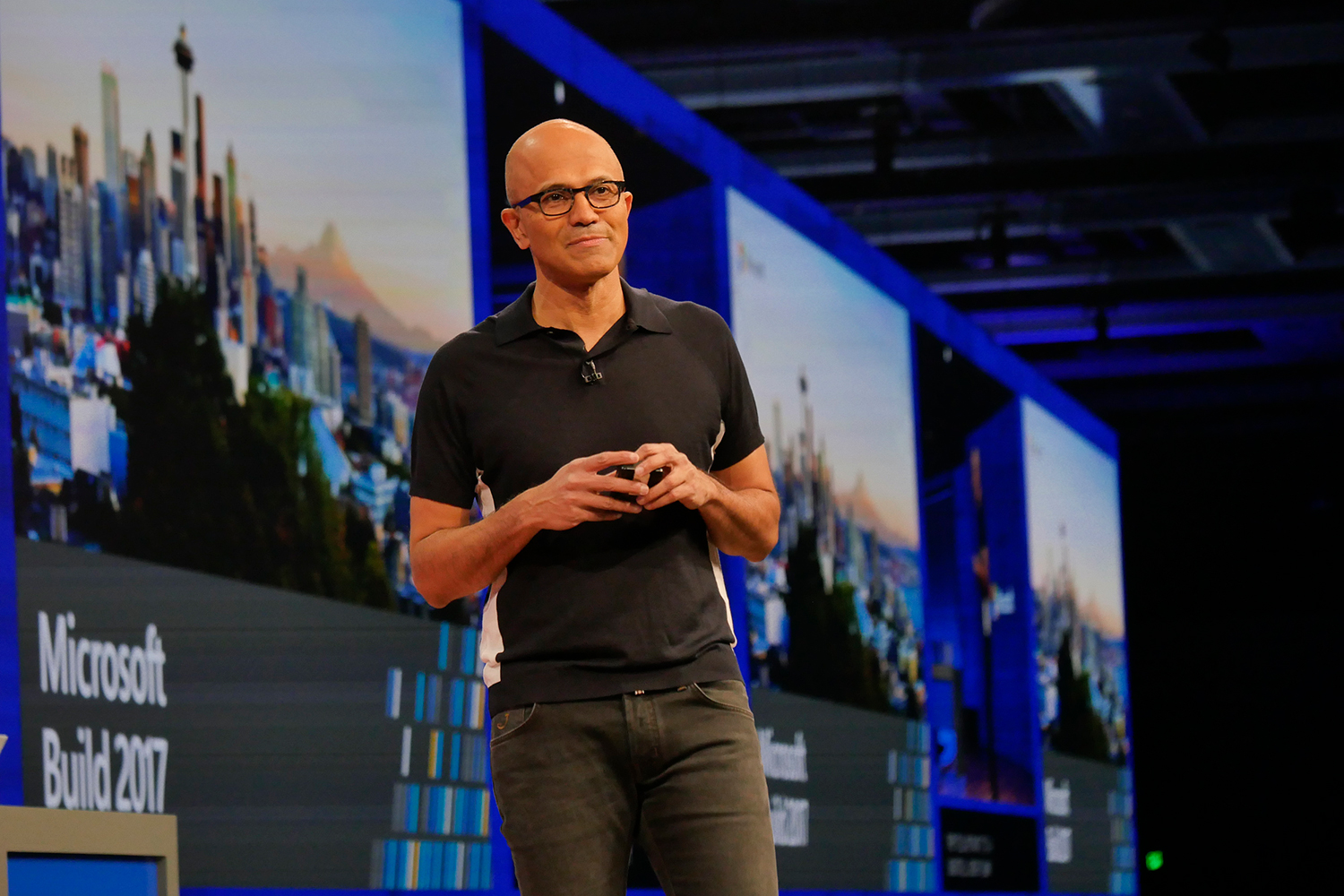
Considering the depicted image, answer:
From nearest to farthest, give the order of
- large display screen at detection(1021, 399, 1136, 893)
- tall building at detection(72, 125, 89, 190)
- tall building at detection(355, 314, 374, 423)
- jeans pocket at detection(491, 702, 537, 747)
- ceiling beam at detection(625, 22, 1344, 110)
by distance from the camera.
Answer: jeans pocket at detection(491, 702, 537, 747), tall building at detection(72, 125, 89, 190), tall building at detection(355, 314, 374, 423), ceiling beam at detection(625, 22, 1344, 110), large display screen at detection(1021, 399, 1136, 893)

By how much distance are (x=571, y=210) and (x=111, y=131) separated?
5.80 feet

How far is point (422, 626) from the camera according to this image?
342 cm

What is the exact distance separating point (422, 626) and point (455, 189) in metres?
0.95

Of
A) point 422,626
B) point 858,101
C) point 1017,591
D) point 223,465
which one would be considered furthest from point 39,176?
point 858,101

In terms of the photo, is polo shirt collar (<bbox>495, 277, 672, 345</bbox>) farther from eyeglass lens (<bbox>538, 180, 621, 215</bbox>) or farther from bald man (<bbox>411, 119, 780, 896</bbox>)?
eyeglass lens (<bbox>538, 180, 621, 215</bbox>)

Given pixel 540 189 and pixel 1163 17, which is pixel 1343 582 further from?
pixel 540 189

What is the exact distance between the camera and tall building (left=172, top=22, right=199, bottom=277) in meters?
3.22

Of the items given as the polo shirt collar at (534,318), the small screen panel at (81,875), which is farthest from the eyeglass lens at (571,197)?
the small screen panel at (81,875)

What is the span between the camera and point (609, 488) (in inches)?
63.2

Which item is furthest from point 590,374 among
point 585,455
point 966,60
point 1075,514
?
point 1075,514

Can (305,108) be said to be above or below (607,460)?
A: above

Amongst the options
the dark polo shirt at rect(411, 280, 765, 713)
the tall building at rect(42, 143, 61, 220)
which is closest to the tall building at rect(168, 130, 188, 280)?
the tall building at rect(42, 143, 61, 220)

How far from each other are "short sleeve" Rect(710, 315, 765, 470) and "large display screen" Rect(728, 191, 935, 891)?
Result: 257 cm

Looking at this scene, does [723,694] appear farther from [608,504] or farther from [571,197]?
[571,197]
